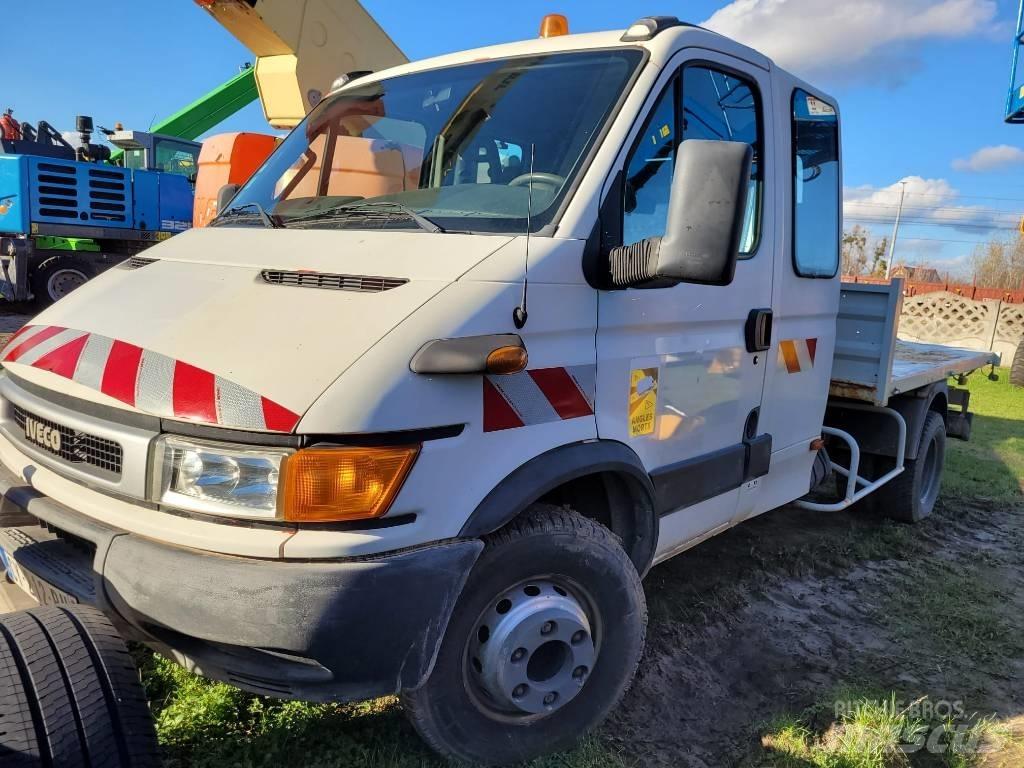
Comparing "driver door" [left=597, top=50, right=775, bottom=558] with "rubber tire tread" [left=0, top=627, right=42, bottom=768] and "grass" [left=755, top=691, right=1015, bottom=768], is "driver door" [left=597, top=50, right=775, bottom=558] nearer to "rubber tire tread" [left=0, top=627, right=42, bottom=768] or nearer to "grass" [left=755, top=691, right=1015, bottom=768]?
"grass" [left=755, top=691, right=1015, bottom=768]

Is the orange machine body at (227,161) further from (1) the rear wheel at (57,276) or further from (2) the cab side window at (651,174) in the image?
(1) the rear wheel at (57,276)

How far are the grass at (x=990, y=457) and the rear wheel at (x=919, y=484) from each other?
815 millimetres

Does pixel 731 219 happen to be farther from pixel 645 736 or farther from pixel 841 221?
pixel 841 221

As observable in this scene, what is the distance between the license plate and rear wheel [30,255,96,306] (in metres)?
10.7

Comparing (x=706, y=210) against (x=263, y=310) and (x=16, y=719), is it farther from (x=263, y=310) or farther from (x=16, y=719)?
(x=16, y=719)

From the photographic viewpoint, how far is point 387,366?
191cm

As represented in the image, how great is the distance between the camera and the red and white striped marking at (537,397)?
2.10 m

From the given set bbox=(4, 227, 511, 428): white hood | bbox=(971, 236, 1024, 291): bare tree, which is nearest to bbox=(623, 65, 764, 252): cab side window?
bbox=(4, 227, 511, 428): white hood

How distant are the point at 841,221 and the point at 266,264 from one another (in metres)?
2.95

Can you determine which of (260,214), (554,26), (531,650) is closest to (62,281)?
(260,214)

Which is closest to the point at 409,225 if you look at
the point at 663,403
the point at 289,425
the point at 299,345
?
the point at 299,345

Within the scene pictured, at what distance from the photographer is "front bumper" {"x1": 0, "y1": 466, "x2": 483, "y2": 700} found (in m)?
1.83

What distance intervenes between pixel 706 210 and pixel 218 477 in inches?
58.2

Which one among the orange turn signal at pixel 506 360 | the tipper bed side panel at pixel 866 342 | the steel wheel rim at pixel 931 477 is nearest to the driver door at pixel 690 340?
the orange turn signal at pixel 506 360
